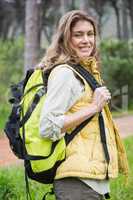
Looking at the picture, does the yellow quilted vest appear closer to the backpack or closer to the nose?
the backpack

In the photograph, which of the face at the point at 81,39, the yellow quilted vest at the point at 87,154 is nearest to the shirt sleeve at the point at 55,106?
the yellow quilted vest at the point at 87,154

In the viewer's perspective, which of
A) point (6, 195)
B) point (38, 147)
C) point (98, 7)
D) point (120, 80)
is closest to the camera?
point (38, 147)

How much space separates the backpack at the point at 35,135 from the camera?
3.36 m

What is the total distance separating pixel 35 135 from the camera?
3371 mm

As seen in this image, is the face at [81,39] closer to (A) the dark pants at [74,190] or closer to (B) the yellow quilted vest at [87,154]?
(B) the yellow quilted vest at [87,154]

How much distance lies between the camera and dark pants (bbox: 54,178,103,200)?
135 inches

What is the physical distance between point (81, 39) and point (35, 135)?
0.57 meters

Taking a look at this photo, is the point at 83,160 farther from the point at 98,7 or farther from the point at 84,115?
the point at 98,7

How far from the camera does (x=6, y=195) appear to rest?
5.76m

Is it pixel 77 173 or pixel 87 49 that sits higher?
pixel 87 49

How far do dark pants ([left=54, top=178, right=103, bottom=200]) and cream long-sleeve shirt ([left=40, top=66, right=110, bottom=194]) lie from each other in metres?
0.25

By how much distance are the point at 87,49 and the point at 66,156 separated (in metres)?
0.59

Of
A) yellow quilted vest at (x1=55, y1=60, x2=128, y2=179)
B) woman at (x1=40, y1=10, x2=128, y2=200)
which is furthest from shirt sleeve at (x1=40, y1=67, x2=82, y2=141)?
yellow quilted vest at (x1=55, y1=60, x2=128, y2=179)

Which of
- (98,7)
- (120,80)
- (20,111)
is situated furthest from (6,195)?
(98,7)
